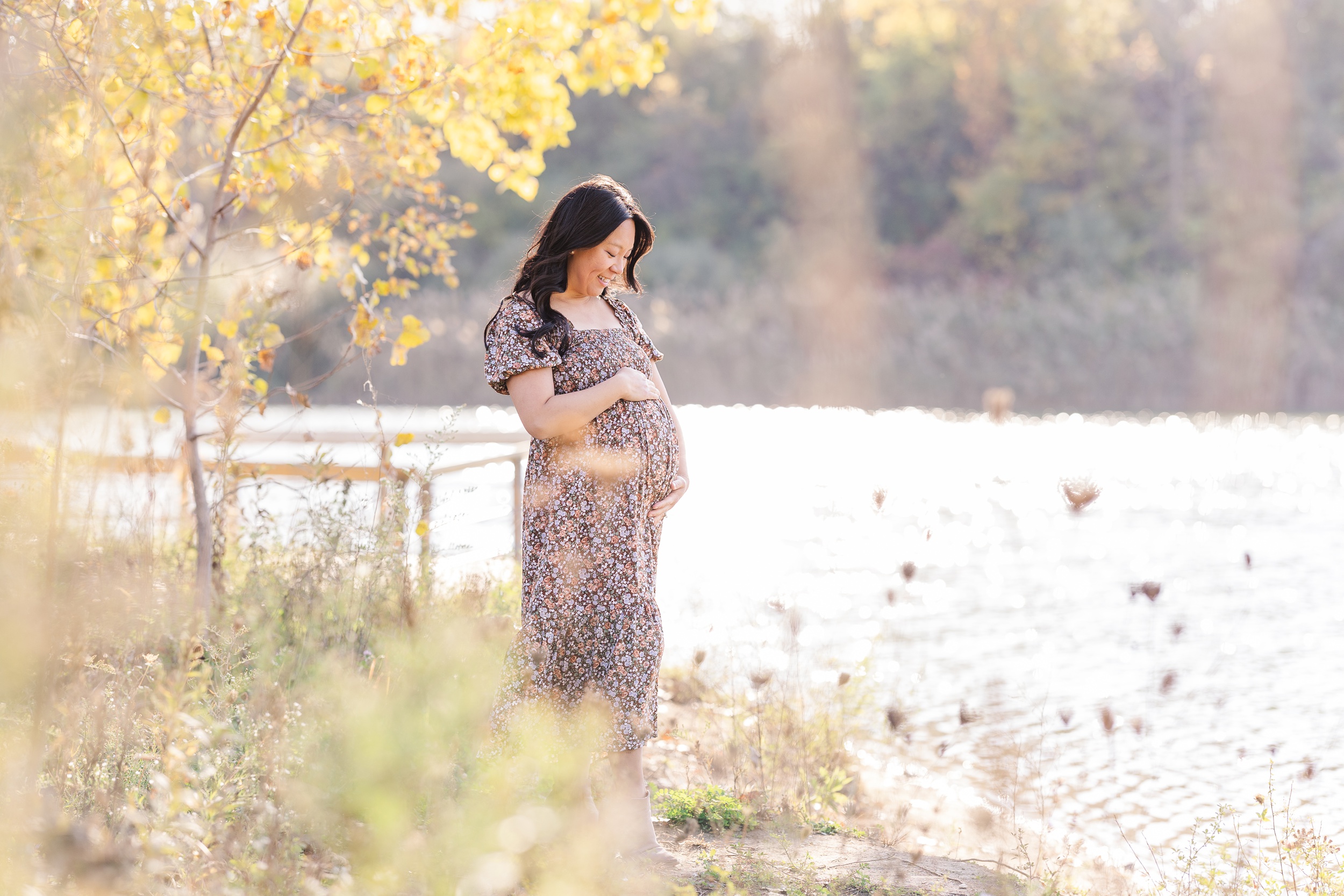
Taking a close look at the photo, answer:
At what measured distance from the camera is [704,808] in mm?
3932

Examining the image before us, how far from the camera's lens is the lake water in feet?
18.3

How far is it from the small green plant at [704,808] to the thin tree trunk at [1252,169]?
36.3 metres

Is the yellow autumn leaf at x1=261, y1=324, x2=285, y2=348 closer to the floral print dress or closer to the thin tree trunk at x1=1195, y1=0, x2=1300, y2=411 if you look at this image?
→ the floral print dress

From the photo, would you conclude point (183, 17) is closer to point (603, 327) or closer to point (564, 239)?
point (564, 239)

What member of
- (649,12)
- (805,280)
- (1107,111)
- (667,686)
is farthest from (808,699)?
(1107,111)

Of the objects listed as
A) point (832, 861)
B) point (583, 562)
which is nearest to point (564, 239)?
point (583, 562)

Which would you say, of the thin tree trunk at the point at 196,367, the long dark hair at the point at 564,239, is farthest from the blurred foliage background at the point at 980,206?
the long dark hair at the point at 564,239

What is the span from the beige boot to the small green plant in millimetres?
320

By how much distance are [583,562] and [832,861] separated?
3.71 ft

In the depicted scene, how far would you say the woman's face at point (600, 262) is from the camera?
3.49 meters

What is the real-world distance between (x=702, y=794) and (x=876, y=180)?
4673cm

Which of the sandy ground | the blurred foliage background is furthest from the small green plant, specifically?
the blurred foliage background

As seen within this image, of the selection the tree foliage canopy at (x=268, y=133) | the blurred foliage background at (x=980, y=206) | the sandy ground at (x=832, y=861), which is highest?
Answer: the blurred foliage background at (x=980, y=206)

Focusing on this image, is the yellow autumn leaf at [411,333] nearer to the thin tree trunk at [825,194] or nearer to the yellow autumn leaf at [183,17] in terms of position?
the yellow autumn leaf at [183,17]
